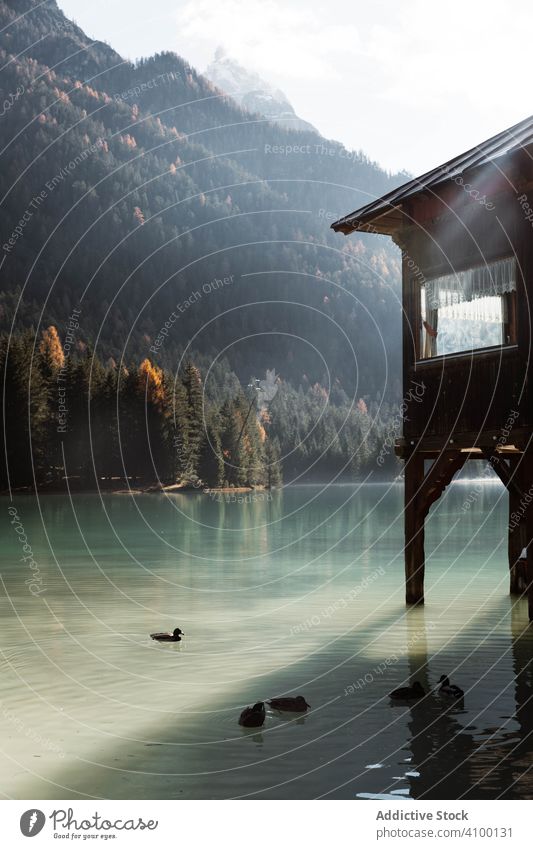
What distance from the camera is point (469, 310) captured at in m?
20.8

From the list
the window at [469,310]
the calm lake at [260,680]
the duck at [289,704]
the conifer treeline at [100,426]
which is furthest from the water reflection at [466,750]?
the conifer treeline at [100,426]

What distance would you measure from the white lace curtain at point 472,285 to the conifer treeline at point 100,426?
81.5 m

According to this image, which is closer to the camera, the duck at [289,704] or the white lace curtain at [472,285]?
the duck at [289,704]

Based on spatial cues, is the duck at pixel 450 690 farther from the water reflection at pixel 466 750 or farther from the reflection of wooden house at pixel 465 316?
the reflection of wooden house at pixel 465 316

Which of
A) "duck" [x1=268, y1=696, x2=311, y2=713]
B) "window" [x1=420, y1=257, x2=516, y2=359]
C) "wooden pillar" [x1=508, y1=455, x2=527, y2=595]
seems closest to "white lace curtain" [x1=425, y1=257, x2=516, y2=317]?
"window" [x1=420, y1=257, x2=516, y2=359]

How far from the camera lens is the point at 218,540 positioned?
4575cm

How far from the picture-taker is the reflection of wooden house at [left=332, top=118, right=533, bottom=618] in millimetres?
19234

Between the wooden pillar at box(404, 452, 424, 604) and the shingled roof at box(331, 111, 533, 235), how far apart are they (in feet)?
15.8

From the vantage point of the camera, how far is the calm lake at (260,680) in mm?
10148

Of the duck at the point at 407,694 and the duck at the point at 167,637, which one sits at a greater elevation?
the duck at the point at 167,637

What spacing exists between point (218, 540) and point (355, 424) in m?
155

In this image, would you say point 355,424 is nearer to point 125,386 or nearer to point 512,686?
point 125,386
